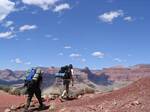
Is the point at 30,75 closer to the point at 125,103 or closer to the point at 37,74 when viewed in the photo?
the point at 37,74

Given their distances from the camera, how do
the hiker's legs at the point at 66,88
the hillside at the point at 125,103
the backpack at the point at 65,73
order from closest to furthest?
the hillside at the point at 125,103 → the backpack at the point at 65,73 → the hiker's legs at the point at 66,88

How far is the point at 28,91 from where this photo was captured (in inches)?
779

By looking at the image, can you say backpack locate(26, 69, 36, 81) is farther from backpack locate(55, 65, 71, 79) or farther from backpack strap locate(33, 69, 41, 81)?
backpack locate(55, 65, 71, 79)

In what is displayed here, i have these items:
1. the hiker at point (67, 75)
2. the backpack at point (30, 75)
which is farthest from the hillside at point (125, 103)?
the hiker at point (67, 75)

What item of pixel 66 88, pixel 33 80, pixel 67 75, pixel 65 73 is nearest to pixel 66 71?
pixel 65 73

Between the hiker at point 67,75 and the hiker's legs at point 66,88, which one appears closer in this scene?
the hiker at point 67,75

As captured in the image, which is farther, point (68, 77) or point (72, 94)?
point (72, 94)

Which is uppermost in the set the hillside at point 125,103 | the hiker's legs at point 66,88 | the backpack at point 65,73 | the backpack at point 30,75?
the backpack at point 65,73

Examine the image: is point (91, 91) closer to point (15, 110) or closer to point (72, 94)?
point (72, 94)

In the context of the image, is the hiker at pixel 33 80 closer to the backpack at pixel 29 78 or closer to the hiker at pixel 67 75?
the backpack at pixel 29 78

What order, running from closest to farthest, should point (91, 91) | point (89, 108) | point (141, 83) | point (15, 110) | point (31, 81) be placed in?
1. point (89, 108)
2. point (31, 81)
3. point (141, 83)
4. point (15, 110)
5. point (91, 91)

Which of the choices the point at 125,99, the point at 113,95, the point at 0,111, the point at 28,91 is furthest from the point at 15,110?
the point at 125,99

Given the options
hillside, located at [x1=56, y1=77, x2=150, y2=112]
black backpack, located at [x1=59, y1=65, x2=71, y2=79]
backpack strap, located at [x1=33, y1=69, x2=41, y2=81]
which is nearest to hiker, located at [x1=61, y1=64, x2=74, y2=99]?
black backpack, located at [x1=59, y1=65, x2=71, y2=79]

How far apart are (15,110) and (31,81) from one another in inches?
149
